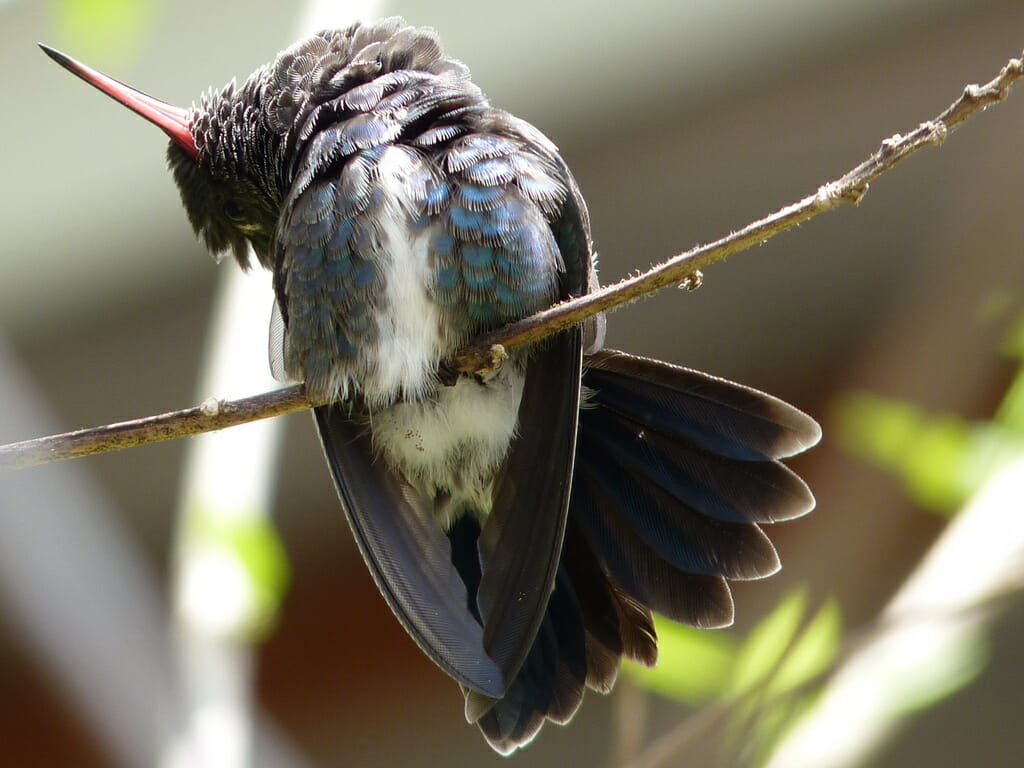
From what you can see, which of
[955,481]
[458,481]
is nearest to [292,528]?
[458,481]

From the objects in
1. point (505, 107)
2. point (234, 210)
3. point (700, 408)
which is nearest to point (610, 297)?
point (700, 408)

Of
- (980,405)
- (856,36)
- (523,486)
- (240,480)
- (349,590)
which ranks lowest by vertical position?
(349,590)

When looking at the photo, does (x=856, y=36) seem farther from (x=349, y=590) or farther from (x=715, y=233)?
(x=349, y=590)

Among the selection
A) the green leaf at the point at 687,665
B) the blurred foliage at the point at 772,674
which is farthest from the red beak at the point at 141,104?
the blurred foliage at the point at 772,674

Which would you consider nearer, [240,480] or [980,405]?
[240,480]

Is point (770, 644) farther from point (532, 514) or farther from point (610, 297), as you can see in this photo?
A: point (610, 297)

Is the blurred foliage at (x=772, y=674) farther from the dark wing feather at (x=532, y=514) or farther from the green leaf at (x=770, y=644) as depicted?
the dark wing feather at (x=532, y=514)
